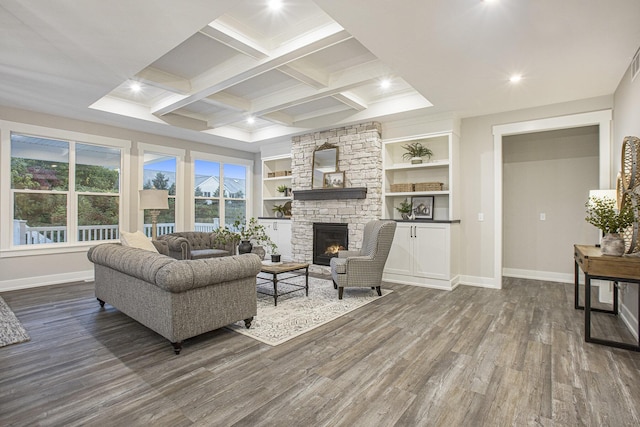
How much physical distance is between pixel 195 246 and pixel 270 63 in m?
3.83

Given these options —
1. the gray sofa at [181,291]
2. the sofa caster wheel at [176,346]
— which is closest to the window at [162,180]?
the gray sofa at [181,291]

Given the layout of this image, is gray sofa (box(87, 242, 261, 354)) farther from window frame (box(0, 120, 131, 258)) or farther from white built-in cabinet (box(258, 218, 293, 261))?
white built-in cabinet (box(258, 218, 293, 261))

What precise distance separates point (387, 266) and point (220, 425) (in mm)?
4069

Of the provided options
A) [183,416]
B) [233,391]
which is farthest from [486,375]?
[183,416]

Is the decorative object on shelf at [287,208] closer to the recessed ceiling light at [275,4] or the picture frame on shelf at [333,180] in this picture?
the picture frame on shelf at [333,180]

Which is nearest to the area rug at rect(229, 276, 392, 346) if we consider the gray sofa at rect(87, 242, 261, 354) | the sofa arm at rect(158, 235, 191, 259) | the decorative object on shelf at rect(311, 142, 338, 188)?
the gray sofa at rect(87, 242, 261, 354)

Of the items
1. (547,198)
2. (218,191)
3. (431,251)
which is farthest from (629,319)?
→ (218,191)

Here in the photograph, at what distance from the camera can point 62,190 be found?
5.31 m

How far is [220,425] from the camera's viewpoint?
1.79 m

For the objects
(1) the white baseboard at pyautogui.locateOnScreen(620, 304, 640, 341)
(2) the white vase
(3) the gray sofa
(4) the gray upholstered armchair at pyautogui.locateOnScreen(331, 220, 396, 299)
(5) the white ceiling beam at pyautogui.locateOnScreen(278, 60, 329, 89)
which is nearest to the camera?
(3) the gray sofa

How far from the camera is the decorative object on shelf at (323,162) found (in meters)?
6.06

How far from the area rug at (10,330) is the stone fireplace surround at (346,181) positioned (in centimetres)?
417

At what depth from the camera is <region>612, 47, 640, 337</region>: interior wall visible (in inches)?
124

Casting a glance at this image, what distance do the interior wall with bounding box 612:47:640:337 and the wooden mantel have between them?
3.30 m
